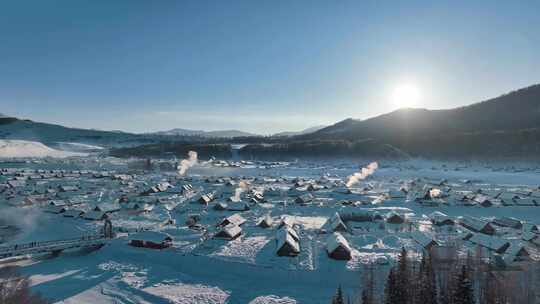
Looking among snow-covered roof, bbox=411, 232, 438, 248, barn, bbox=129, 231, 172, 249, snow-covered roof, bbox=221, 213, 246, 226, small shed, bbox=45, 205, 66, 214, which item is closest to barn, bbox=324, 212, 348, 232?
snow-covered roof, bbox=411, 232, 438, 248

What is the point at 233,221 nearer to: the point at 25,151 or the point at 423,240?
the point at 423,240

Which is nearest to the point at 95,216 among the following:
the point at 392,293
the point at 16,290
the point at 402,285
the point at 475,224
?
the point at 16,290

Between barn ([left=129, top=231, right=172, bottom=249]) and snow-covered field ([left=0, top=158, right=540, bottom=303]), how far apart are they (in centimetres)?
26

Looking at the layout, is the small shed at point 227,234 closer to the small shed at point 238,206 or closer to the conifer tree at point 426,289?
the small shed at point 238,206

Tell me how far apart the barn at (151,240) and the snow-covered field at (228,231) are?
26 cm

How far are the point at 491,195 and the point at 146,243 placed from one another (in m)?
34.3

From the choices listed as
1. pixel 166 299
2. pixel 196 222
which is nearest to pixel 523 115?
pixel 196 222

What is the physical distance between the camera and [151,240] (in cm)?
2078

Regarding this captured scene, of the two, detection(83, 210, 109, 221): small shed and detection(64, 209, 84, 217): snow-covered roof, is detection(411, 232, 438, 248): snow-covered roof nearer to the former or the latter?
detection(83, 210, 109, 221): small shed

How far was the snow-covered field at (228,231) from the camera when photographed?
1614 cm

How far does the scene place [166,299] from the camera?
49.2 feet

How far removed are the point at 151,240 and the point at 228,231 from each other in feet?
14.5

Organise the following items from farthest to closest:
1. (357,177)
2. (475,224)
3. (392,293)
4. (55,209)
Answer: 1. (357,177)
2. (55,209)
3. (475,224)
4. (392,293)

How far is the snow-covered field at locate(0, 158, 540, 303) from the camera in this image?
16141 millimetres
